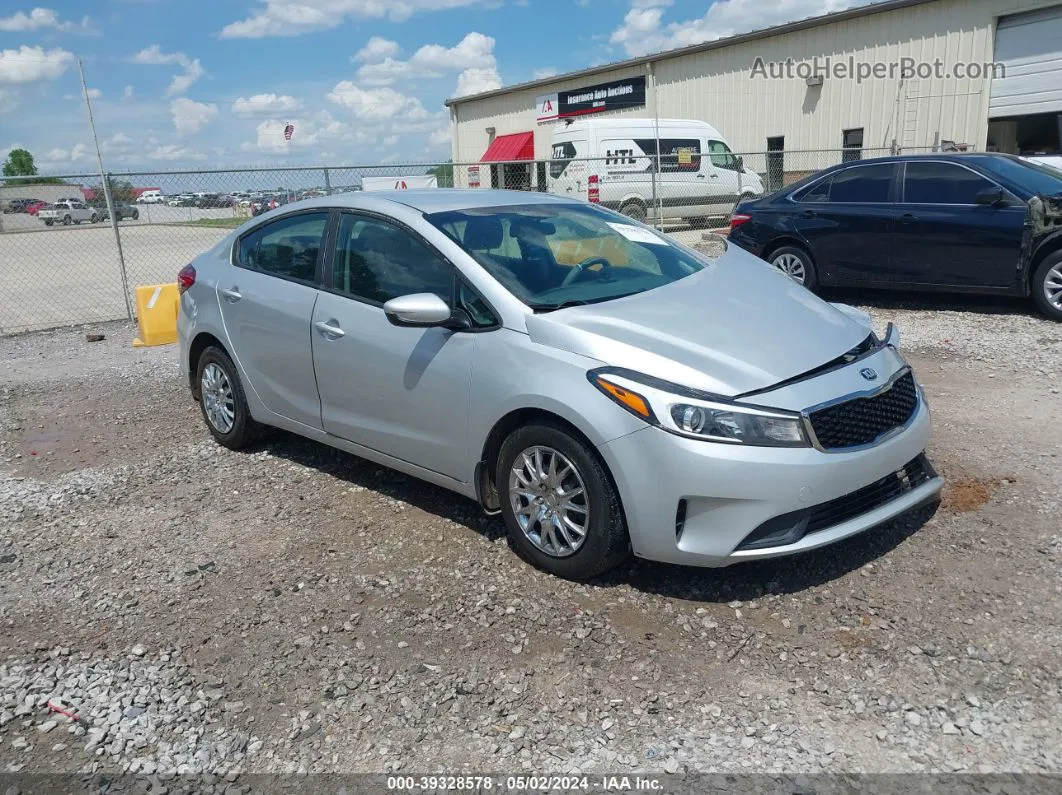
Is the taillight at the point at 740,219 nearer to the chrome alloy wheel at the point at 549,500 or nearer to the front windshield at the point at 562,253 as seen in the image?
the front windshield at the point at 562,253

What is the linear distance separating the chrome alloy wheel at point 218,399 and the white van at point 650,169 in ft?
45.9

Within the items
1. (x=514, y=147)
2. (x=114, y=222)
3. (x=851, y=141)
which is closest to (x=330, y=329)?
(x=114, y=222)

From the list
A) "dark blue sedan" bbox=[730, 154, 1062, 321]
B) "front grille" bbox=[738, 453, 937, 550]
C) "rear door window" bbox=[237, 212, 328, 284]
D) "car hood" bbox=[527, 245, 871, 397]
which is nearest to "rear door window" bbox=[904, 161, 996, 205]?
"dark blue sedan" bbox=[730, 154, 1062, 321]

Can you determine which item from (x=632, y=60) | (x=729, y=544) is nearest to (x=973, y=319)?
(x=729, y=544)

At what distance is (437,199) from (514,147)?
31.3 m

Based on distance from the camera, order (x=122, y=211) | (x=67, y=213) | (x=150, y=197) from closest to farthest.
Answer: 1. (x=122, y=211)
2. (x=150, y=197)
3. (x=67, y=213)

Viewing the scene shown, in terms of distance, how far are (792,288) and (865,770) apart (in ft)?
8.46

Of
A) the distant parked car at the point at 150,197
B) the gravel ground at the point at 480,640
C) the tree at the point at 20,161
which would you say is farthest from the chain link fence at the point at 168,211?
the tree at the point at 20,161

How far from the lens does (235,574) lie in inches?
158

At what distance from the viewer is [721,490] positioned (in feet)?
10.6

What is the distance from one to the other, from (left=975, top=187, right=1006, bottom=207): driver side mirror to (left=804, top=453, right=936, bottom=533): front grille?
5.34 m

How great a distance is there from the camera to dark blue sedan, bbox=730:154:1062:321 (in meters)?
7.99

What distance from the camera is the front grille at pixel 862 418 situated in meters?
3.34

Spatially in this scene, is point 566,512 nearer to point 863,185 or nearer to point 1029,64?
point 863,185
